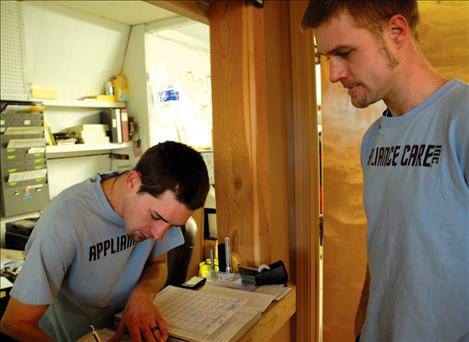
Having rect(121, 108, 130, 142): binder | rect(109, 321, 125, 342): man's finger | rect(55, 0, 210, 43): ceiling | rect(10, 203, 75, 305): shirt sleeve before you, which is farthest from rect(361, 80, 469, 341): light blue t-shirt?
rect(121, 108, 130, 142): binder

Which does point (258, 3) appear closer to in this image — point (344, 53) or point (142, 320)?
point (344, 53)

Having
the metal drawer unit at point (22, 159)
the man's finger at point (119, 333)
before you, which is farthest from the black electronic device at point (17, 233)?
the man's finger at point (119, 333)

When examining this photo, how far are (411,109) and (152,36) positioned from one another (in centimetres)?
328

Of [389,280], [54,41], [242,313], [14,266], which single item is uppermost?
[54,41]

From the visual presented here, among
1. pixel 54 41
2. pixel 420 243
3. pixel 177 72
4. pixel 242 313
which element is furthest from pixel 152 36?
pixel 420 243

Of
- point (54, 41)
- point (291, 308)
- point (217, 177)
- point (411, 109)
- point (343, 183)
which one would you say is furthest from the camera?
point (54, 41)

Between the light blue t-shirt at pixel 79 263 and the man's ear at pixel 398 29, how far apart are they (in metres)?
0.90

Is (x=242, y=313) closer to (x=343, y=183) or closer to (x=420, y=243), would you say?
(x=420, y=243)

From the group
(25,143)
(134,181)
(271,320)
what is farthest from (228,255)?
(25,143)

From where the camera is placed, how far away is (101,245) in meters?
A: 1.14

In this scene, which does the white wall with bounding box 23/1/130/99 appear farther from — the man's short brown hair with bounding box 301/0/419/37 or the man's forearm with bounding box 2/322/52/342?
the man's short brown hair with bounding box 301/0/419/37

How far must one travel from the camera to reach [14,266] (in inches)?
94.4

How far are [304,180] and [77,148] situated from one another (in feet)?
7.53

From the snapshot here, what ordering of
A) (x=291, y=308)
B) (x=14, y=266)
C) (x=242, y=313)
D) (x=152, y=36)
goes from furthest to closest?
1. (x=152, y=36)
2. (x=14, y=266)
3. (x=291, y=308)
4. (x=242, y=313)
